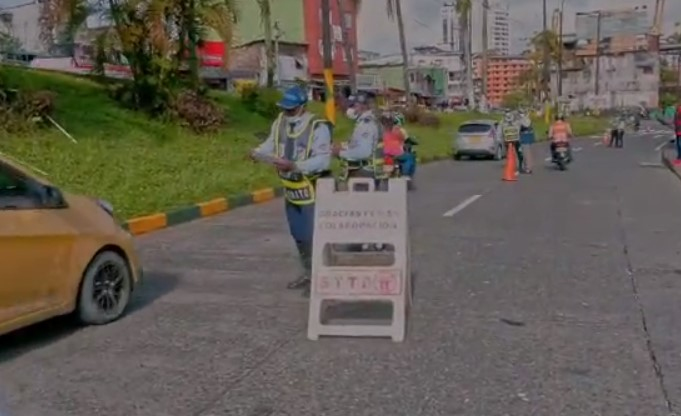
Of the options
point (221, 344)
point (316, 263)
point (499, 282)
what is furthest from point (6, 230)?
point (499, 282)

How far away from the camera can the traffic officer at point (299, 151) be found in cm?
693

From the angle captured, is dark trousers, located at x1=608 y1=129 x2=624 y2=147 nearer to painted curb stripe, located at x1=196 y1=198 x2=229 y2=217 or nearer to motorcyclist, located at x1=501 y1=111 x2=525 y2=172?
motorcyclist, located at x1=501 y1=111 x2=525 y2=172

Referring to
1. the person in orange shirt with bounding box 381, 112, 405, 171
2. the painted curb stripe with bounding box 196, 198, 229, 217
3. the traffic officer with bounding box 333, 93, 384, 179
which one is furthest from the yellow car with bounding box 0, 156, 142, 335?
the person in orange shirt with bounding box 381, 112, 405, 171

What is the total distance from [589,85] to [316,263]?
126 metres

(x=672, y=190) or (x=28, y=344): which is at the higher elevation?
(x=28, y=344)

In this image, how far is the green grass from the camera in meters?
14.0

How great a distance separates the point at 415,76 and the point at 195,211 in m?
78.6

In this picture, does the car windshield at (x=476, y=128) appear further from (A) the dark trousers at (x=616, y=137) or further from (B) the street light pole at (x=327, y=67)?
(A) the dark trousers at (x=616, y=137)

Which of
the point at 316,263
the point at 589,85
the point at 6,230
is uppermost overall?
the point at 6,230

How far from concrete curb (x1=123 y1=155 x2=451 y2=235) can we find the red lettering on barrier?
5.70 m

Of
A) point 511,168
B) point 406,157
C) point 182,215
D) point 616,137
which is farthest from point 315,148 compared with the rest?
point 616,137

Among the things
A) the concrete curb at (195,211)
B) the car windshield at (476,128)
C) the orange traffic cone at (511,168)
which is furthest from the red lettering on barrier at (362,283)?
the car windshield at (476,128)

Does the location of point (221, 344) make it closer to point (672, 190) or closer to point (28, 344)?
point (28, 344)

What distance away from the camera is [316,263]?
626cm
